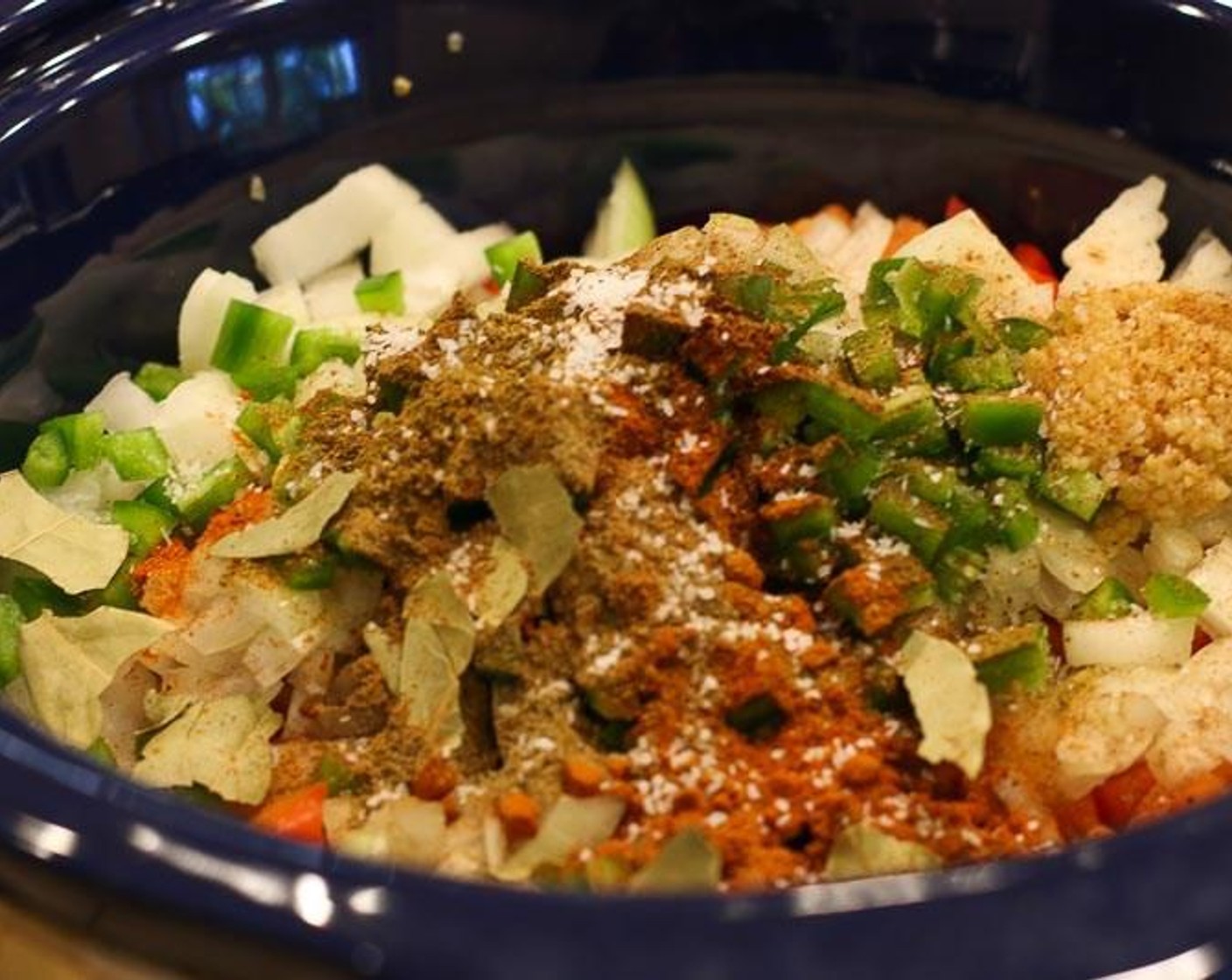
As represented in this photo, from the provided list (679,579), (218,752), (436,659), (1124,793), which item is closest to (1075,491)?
(1124,793)

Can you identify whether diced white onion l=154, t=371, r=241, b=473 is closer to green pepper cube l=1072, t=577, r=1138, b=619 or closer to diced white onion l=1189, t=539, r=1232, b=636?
green pepper cube l=1072, t=577, r=1138, b=619

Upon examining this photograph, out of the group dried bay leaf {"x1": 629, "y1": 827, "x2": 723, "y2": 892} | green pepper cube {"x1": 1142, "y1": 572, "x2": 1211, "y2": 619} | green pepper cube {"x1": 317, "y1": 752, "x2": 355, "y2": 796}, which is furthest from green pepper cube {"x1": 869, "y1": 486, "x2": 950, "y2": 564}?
green pepper cube {"x1": 317, "y1": 752, "x2": 355, "y2": 796}

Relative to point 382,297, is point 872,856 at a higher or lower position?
lower

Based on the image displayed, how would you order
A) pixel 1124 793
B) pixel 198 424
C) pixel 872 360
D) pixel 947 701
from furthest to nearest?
1. pixel 198 424
2. pixel 872 360
3. pixel 1124 793
4. pixel 947 701

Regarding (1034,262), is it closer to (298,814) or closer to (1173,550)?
(1173,550)

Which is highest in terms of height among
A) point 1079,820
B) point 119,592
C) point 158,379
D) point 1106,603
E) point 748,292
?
point 748,292

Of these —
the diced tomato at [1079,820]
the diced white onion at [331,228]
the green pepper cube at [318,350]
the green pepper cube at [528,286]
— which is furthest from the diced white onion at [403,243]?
the diced tomato at [1079,820]

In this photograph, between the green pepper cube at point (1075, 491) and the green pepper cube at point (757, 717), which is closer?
the green pepper cube at point (757, 717)

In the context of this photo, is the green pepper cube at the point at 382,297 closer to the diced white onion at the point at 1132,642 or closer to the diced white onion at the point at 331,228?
the diced white onion at the point at 331,228
